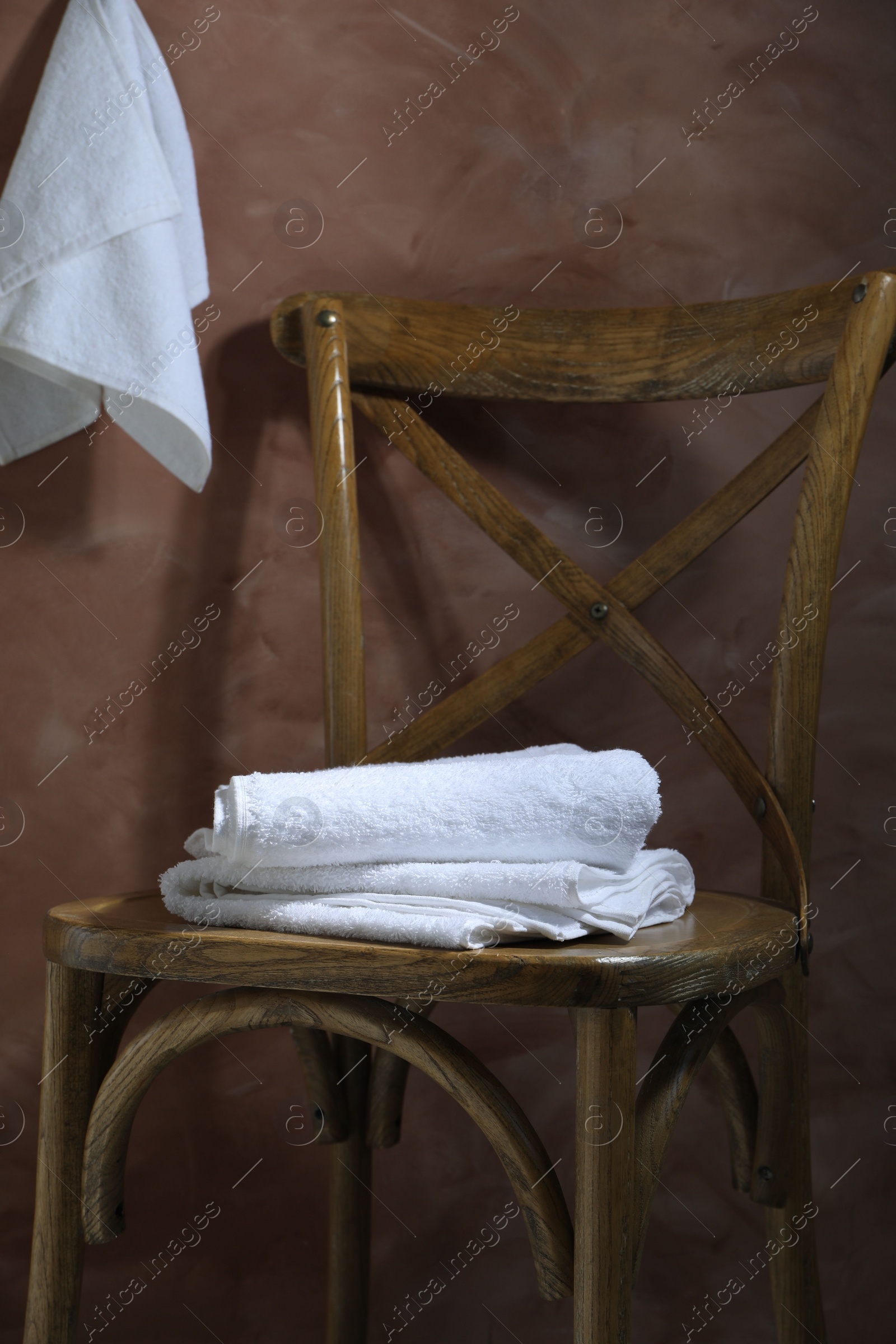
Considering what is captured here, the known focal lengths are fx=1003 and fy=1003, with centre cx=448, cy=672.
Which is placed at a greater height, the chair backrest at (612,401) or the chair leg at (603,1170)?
the chair backrest at (612,401)

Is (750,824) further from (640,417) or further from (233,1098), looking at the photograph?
(233,1098)

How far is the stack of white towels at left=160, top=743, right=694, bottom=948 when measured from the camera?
22.0 inches

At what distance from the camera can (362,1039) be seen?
59 cm

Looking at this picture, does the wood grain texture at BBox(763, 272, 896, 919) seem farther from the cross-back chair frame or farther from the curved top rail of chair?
the curved top rail of chair

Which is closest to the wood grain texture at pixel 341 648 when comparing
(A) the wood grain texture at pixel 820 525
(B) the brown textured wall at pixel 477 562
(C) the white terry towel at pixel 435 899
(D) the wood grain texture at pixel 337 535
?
(D) the wood grain texture at pixel 337 535

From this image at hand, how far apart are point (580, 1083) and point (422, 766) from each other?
0.21m

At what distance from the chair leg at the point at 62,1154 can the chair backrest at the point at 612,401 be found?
0.31m

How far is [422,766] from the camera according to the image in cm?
63

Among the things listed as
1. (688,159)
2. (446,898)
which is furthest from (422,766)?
(688,159)

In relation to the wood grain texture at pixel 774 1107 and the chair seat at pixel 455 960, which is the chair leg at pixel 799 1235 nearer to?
the wood grain texture at pixel 774 1107

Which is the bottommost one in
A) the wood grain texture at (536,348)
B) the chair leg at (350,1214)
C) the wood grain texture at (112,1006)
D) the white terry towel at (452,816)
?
the chair leg at (350,1214)

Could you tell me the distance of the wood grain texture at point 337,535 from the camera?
34.2 inches

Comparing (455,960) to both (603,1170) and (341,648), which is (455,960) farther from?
(341,648)

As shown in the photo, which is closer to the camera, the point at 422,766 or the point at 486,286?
the point at 422,766
